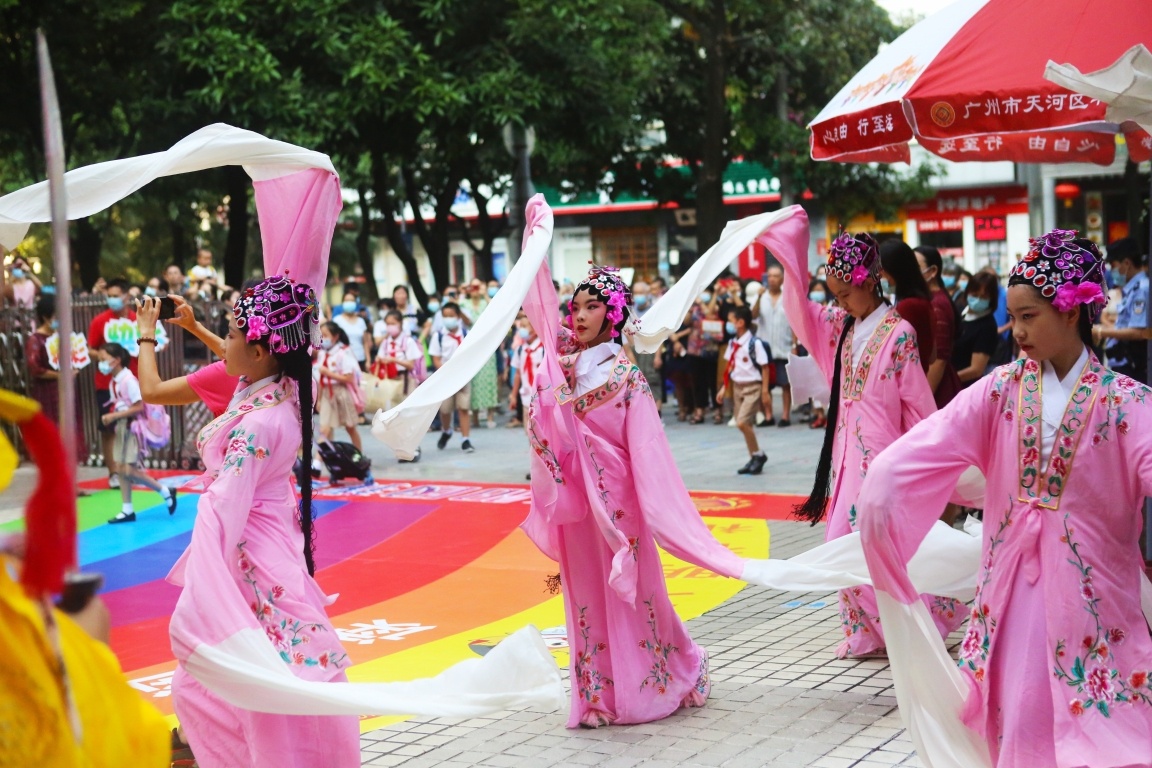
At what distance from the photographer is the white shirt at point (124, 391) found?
10.3 metres

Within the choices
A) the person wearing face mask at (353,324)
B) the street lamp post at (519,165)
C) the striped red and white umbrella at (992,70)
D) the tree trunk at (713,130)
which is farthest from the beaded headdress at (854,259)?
the tree trunk at (713,130)

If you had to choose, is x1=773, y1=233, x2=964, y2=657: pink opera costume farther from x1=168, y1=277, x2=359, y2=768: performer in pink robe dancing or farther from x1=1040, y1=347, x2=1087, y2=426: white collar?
x1=168, y1=277, x2=359, y2=768: performer in pink robe dancing

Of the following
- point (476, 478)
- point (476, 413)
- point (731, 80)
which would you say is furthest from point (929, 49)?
point (731, 80)

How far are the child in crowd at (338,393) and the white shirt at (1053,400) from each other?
9.17 metres

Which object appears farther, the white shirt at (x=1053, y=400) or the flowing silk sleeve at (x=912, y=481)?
the flowing silk sleeve at (x=912, y=481)

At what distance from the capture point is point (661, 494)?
5090 mm

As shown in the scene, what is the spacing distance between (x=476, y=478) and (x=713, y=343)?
458 centimetres

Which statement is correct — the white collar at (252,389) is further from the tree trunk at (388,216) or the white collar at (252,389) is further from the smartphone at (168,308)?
the tree trunk at (388,216)

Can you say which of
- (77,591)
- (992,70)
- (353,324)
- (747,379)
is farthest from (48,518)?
(353,324)

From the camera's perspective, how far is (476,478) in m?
11.9

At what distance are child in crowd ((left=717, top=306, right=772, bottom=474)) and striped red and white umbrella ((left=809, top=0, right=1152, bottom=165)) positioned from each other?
5163 millimetres

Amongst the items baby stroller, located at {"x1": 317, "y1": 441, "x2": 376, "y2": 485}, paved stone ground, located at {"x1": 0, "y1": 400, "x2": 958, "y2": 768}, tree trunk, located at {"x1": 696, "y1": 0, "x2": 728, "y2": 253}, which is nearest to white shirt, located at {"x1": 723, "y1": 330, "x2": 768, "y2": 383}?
baby stroller, located at {"x1": 317, "y1": 441, "x2": 376, "y2": 485}

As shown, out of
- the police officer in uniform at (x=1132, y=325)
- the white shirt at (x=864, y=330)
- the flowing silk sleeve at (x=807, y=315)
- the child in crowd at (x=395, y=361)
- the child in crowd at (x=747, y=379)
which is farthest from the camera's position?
the child in crowd at (x=395, y=361)

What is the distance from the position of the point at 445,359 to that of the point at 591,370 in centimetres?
867
